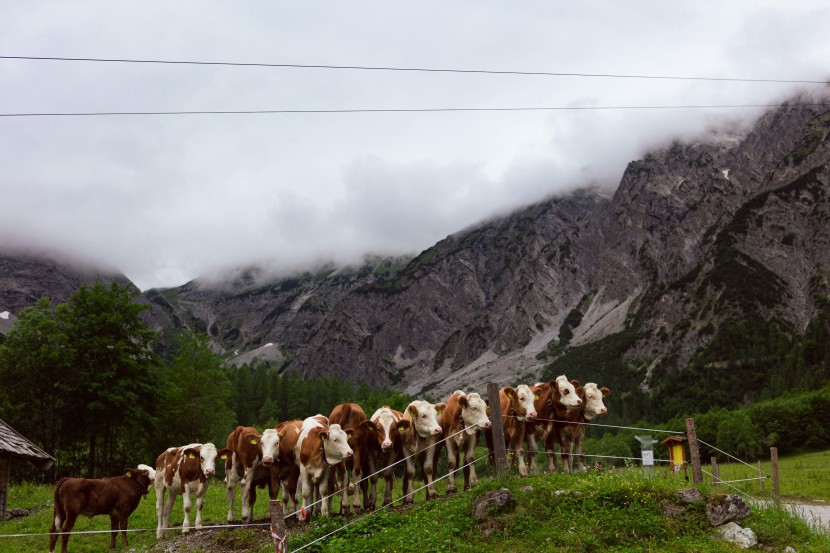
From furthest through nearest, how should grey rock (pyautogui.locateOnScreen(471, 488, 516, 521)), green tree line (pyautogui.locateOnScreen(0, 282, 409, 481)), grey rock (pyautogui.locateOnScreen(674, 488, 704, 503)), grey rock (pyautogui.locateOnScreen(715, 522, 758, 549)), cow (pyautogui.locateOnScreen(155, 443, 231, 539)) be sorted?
green tree line (pyautogui.locateOnScreen(0, 282, 409, 481))
cow (pyautogui.locateOnScreen(155, 443, 231, 539))
grey rock (pyautogui.locateOnScreen(471, 488, 516, 521))
grey rock (pyautogui.locateOnScreen(674, 488, 704, 503))
grey rock (pyautogui.locateOnScreen(715, 522, 758, 549))

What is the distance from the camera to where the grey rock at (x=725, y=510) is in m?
11.4

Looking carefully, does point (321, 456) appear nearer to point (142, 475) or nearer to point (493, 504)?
point (493, 504)

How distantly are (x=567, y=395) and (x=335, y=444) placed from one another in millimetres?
6645

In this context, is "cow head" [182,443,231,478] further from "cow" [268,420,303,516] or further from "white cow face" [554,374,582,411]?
"white cow face" [554,374,582,411]

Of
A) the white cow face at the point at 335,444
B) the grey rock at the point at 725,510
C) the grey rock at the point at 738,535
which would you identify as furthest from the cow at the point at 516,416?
the grey rock at the point at 738,535

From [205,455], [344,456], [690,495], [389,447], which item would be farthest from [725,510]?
[205,455]

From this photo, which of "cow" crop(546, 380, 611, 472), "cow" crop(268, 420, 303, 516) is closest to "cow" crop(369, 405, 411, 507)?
"cow" crop(268, 420, 303, 516)

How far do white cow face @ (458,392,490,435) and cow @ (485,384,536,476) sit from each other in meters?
0.53

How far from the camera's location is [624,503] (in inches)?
474

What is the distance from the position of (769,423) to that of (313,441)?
92.7 metres

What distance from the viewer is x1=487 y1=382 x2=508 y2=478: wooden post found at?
13699 mm

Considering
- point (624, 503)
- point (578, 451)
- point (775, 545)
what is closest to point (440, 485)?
point (578, 451)

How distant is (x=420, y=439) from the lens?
16.4 metres

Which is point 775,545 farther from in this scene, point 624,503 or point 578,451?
point 578,451
